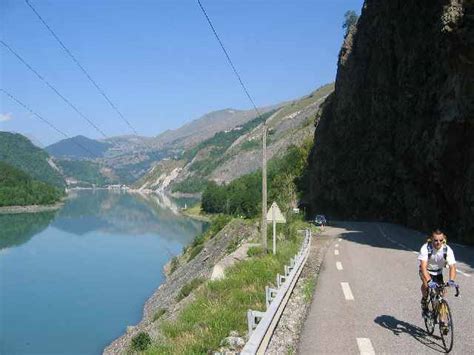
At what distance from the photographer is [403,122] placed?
47.4 metres

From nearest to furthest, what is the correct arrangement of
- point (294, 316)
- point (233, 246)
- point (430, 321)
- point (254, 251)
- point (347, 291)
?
1. point (430, 321)
2. point (294, 316)
3. point (347, 291)
4. point (254, 251)
5. point (233, 246)

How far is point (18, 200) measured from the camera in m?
185

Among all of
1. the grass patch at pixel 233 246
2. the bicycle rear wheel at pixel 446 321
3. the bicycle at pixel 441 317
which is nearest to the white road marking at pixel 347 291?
the bicycle at pixel 441 317

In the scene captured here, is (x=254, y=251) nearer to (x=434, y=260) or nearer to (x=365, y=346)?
(x=434, y=260)

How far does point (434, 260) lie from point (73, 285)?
49.7m

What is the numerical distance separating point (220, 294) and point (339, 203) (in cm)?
6189

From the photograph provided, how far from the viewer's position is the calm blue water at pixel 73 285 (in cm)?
3550

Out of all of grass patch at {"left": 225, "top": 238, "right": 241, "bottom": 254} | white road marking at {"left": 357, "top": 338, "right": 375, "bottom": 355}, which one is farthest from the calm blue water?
white road marking at {"left": 357, "top": 338, "right": 375, "bottom": 355}

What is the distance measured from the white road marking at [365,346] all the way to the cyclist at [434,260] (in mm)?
1144

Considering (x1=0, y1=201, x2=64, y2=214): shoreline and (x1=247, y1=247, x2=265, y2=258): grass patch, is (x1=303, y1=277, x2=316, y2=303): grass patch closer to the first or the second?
(x1=247, y1=247, x2=265, y2=258): grass patch

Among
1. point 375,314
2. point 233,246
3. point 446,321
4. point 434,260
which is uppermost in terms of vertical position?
point 434,260

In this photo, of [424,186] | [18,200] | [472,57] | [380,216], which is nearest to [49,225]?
[18,200]

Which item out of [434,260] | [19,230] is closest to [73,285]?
[434,260]

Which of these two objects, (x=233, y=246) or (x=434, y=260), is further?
(x=233, y=246)
